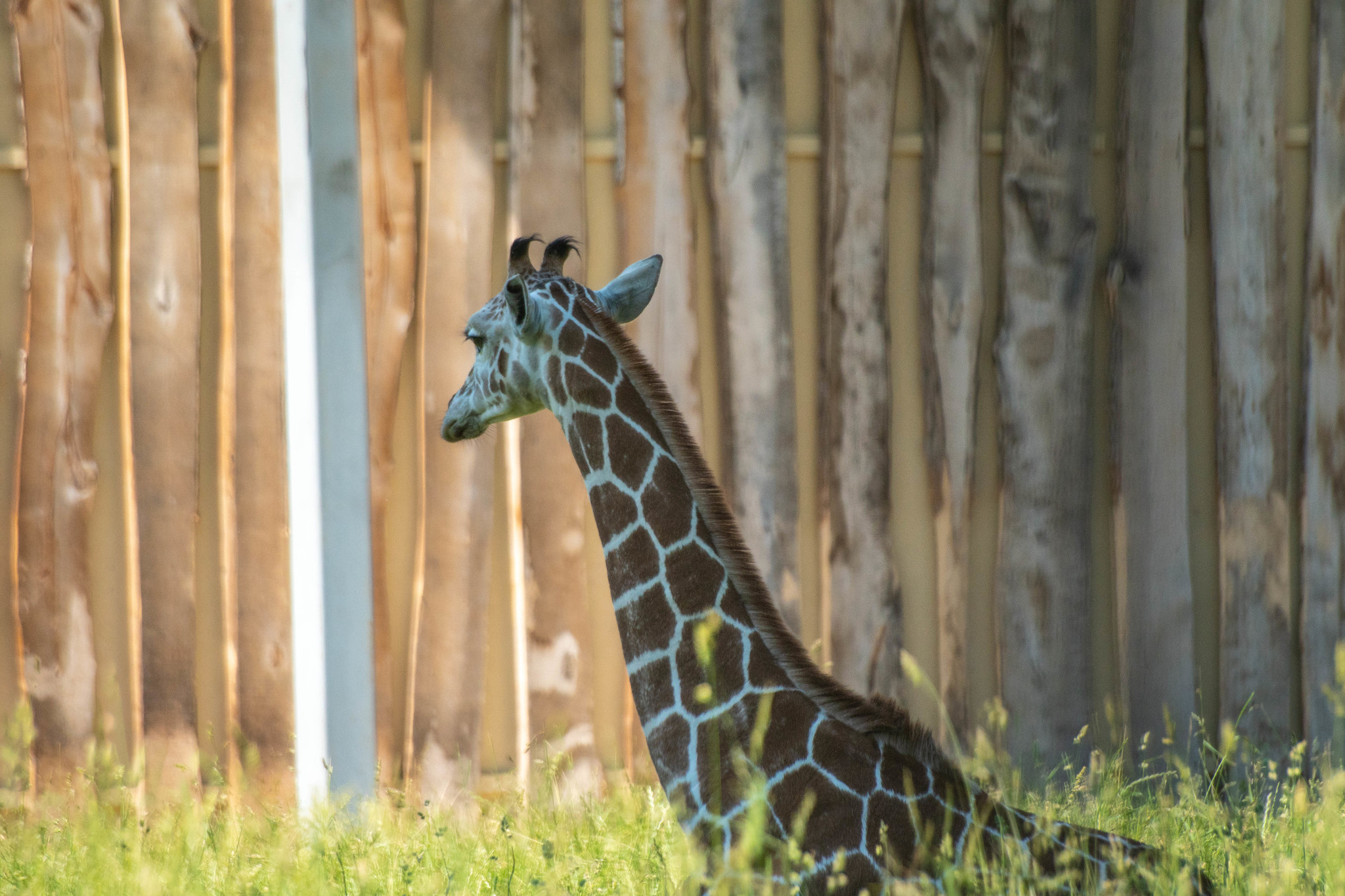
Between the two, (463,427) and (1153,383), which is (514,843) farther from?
(1153,383)

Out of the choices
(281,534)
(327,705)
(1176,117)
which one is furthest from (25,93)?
(1176,117)

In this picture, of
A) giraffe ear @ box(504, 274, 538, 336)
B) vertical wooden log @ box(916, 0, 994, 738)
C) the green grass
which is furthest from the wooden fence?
giraffe ear @ box(504, 274, 538, 336)

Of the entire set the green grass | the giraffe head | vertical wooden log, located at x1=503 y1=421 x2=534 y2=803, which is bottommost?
the green grass

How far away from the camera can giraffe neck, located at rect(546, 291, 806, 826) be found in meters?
2.42

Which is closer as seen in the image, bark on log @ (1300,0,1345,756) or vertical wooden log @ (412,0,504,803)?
vertical wooden log @ (412,0,504,803)

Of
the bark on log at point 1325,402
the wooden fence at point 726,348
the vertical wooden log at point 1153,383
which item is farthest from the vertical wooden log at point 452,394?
the bark on log at point 1325,402

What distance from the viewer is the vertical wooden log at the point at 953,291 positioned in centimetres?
396

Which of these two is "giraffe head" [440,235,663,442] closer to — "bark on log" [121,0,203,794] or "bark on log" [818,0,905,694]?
"bark on log" [818,0,905,694]

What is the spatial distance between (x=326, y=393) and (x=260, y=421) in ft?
3.62

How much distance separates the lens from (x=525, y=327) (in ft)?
8.75

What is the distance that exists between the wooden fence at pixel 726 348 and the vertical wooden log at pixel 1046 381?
0.6 inches

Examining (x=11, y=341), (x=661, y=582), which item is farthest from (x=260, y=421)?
(x=661, y=582)

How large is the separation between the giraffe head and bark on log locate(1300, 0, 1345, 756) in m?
2.80

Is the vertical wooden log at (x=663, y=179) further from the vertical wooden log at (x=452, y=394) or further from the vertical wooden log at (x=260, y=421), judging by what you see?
the vertical wooden log at (x=260, y=421)
